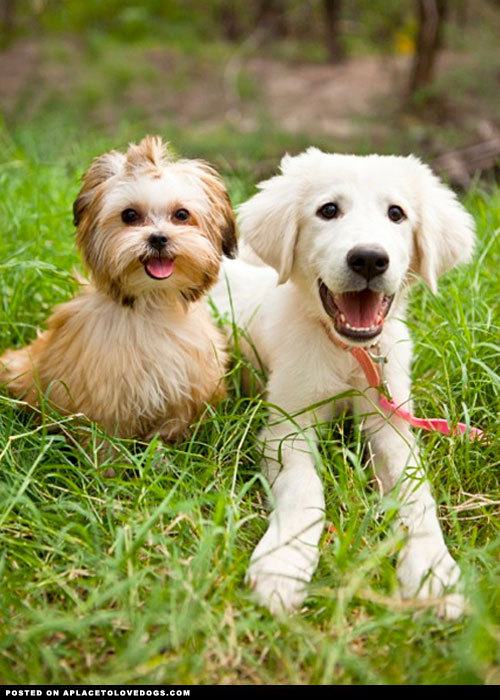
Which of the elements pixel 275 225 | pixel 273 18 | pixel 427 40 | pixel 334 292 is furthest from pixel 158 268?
pixel 273 18

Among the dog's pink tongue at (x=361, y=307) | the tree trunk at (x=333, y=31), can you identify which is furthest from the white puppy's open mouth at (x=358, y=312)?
the tree trunk at (x=333, y=31)

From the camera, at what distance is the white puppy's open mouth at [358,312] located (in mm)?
2742

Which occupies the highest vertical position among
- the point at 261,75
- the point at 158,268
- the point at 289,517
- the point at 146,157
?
the point at 261,75

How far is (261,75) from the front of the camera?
424 inches

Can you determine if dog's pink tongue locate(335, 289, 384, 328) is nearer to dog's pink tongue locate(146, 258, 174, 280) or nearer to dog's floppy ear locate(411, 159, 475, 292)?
dog's floppy ear locate(411, 159, 475, 292)

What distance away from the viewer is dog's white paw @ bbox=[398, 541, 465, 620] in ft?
7.07

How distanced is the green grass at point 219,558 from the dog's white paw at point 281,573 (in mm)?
39

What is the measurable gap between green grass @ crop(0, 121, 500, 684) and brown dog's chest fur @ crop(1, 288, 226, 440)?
11 cm

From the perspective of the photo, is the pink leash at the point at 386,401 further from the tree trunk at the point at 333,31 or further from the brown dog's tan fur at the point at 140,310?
the tree trunk at the point at 333,31

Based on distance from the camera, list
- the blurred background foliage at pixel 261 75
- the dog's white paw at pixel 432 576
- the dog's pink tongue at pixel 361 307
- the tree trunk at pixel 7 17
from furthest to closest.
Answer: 1. the tree trunk at pixel 7 17
2. the blurred background foliage at pixel 261 75
3. the dog's pink tongue at pixel 361 307
4. the dog's white paw at pixel 432 576

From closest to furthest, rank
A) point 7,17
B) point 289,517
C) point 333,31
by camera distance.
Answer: point 289,517 → point 333,31 → point 7,17

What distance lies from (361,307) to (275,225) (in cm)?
48

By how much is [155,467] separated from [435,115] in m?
7.18

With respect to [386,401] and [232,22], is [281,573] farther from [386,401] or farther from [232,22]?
[232,22]
